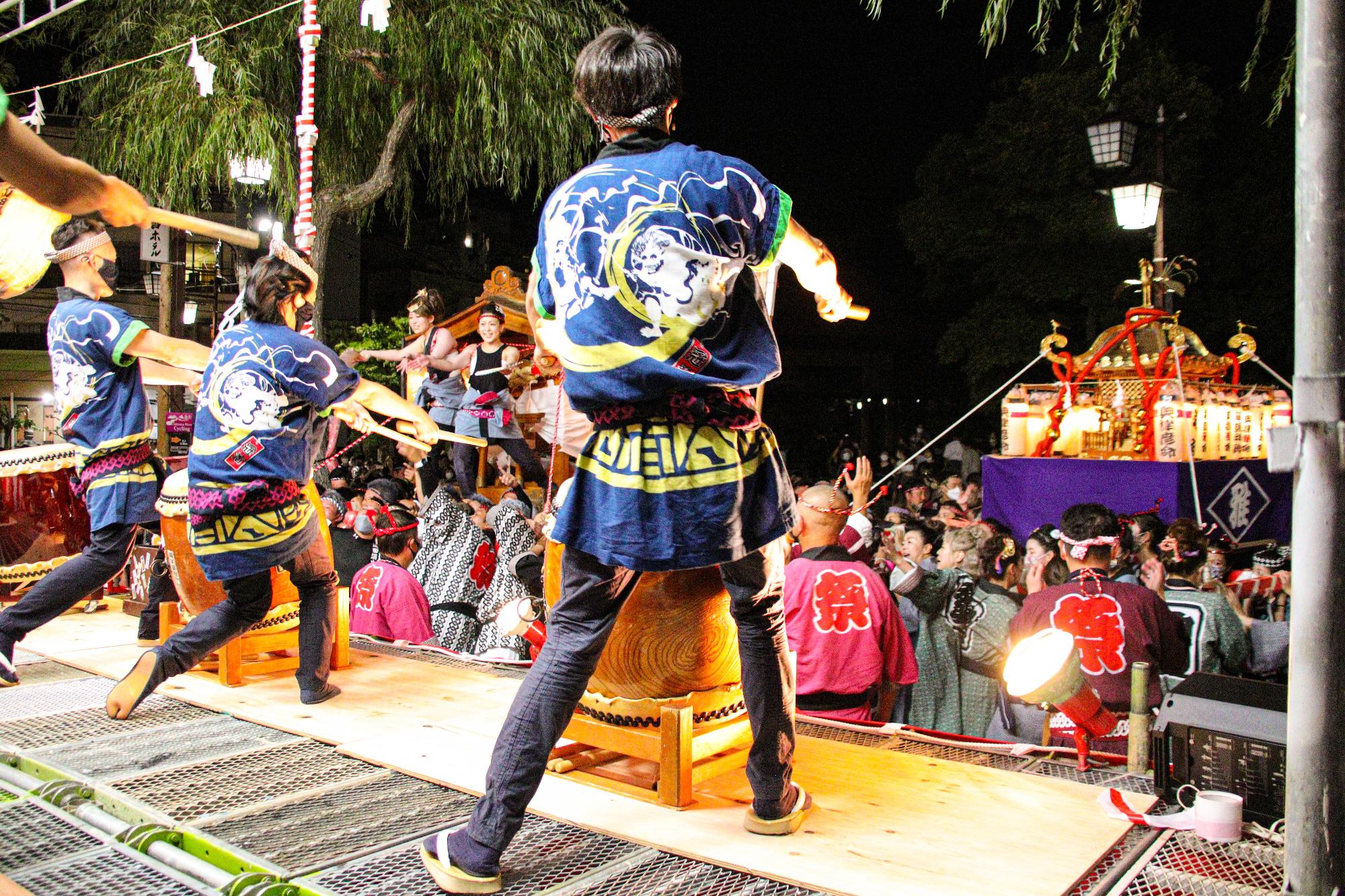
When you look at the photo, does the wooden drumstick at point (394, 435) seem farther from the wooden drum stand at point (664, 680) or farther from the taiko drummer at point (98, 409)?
the wooden drum stand at point (664, 680)

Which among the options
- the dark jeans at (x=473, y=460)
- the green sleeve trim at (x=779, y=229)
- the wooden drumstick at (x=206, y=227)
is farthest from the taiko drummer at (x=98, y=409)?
the dark jeans at (x=473, y=460)

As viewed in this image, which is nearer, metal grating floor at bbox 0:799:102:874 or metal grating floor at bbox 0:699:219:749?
metal grating floor at bbox 0:799:102:874

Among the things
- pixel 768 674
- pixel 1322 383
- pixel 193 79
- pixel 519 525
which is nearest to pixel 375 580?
pixel 519 525

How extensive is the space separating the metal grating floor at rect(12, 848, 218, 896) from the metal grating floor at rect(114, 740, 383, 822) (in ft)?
0.67

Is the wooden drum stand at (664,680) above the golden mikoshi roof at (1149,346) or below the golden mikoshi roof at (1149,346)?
below

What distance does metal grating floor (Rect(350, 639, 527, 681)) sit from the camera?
4086 mm

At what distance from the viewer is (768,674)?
2.38 meters

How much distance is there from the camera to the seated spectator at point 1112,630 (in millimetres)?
3709

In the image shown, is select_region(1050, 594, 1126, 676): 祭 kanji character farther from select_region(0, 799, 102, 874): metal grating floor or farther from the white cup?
select_region(0, 799, 102, 874): metal grating floor

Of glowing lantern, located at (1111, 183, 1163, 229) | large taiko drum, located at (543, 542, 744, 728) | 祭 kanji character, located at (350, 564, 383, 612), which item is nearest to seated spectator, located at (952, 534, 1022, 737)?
large taiko drum, located at (543, 542, 744, 728)

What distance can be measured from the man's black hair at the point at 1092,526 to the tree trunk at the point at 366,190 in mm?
10202

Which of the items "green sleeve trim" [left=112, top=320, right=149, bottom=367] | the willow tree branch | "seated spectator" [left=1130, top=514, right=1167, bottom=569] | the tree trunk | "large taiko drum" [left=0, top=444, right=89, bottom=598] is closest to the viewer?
"green sleeve trim" [left=112, top=320, right=149, bottom=367]

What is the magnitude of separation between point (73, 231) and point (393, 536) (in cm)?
250

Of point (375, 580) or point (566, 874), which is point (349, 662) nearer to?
point (375, 580)
